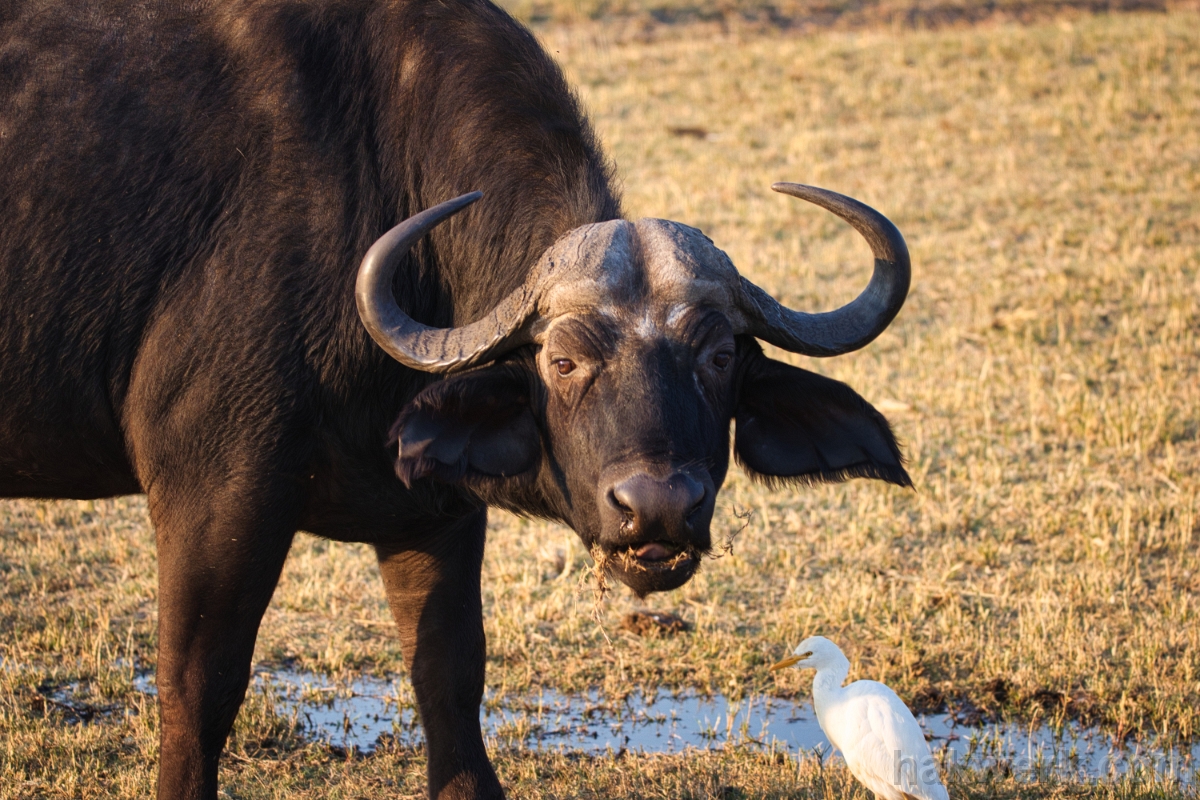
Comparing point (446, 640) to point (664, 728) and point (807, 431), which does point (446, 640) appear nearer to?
point (664, 728)

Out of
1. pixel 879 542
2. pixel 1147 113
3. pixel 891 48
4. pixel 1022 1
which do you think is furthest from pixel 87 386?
pixel 1022 1

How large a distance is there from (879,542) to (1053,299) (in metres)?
4.51

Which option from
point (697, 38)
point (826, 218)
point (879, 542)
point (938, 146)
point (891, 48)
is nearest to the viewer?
point (879, 542)

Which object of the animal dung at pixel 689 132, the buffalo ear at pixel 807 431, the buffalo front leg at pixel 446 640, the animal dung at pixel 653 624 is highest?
the buffalo ear at pixel 807 431

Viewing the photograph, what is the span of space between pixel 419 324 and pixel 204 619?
42.8 inches

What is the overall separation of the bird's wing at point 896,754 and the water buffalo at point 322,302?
893 millimetres

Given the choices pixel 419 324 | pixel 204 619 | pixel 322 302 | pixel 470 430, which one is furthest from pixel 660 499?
pixel 204 619

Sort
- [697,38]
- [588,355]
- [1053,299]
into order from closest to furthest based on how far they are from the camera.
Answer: [588,355]
[1053,299]
[697,38]

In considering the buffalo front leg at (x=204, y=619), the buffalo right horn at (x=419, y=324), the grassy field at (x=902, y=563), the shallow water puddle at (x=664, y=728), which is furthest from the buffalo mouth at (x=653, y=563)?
the shallow water puddle at (x=664, y=728)

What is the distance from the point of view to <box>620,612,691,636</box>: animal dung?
5770 millimetres

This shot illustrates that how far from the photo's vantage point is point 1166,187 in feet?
42.6

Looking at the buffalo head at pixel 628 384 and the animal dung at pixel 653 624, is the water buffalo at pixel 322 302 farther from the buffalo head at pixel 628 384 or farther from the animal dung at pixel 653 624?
the animal dung at pixel 653 624

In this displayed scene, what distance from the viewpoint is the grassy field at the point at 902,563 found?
4734mm

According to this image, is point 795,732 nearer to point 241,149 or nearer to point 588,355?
point 588,355
